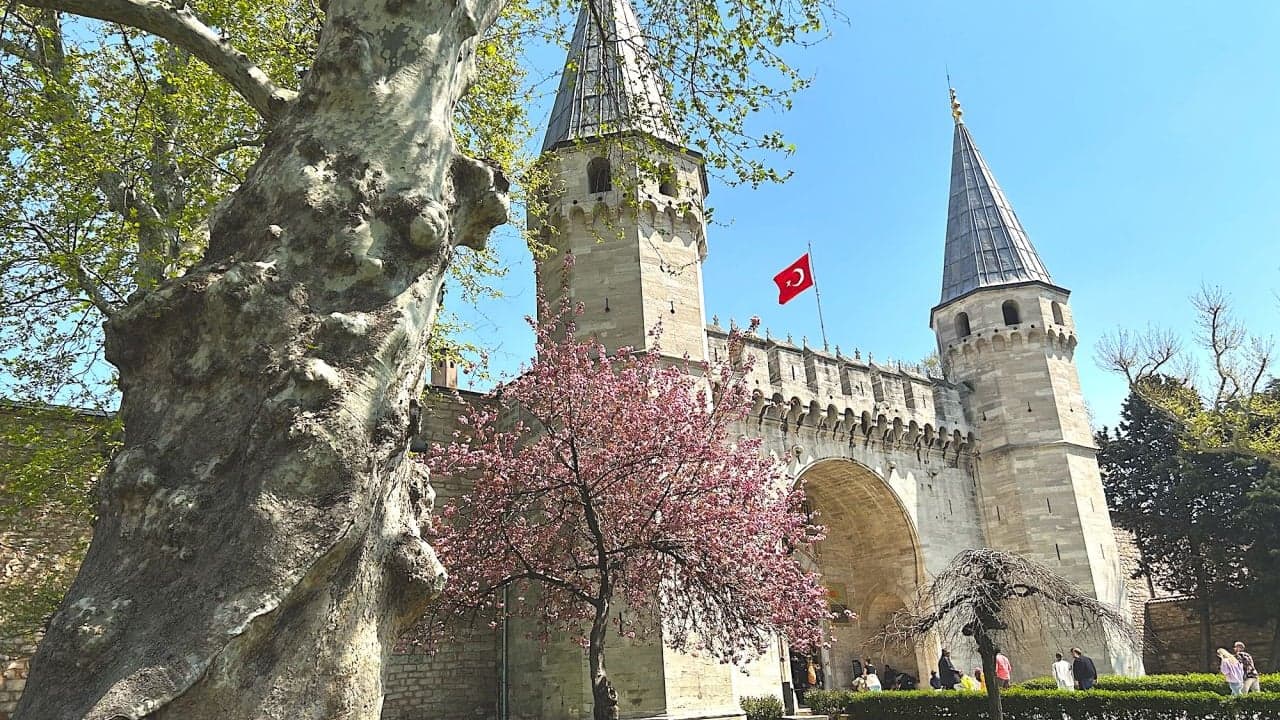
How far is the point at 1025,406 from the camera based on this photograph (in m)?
21.4

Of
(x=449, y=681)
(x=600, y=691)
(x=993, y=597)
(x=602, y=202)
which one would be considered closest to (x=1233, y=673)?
(x=993, y=597)

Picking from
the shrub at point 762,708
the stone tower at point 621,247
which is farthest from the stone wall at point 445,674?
the shrub at point 762,708

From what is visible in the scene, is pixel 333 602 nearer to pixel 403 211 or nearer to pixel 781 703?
pixel 403 211

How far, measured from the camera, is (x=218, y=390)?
296 cm

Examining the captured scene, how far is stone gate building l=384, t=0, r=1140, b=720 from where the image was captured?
14539 mm

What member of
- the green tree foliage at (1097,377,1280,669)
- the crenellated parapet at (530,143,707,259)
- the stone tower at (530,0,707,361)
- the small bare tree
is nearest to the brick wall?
the stone tower at (530,0,707,361)

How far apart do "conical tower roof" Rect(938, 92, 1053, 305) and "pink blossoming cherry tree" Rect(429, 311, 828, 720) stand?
46.8 feet

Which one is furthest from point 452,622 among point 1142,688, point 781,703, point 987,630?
point 1142,688

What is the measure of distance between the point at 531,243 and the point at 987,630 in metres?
8.87

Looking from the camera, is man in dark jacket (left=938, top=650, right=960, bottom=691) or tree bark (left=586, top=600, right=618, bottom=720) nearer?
tree bark (left=586, top=600, right=618, bottom=720)

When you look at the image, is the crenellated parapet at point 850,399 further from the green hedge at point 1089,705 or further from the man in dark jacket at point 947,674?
the green hedge at point 1089,705

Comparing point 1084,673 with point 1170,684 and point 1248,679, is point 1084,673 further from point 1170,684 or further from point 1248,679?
point 1248,679

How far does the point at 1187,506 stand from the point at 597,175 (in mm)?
21250

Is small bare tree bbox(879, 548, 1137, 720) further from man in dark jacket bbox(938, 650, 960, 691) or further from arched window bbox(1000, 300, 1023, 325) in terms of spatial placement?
arched window bbox(1000, 300, 1023, 325)
